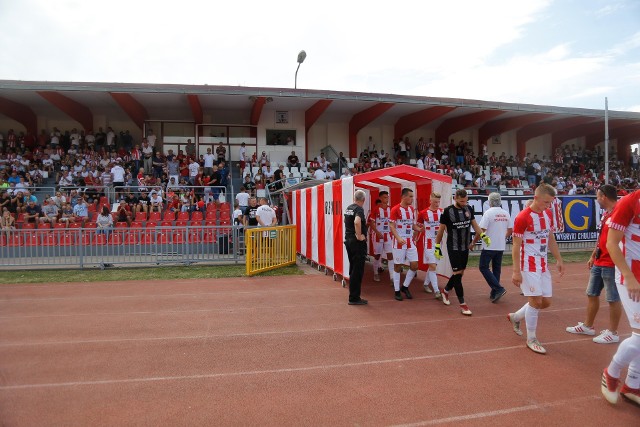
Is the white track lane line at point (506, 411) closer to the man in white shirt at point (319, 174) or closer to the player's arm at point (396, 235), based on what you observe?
the player's arm at point (396, 235)

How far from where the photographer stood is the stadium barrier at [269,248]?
10.6m

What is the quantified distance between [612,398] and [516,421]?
99 cm

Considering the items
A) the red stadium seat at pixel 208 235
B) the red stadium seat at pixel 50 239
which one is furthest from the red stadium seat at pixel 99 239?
the red stadium seat at pixel 208 235

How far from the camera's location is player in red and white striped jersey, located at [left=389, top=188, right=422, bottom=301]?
7723 mm

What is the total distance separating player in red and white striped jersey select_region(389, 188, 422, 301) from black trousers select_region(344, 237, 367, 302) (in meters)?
0.75

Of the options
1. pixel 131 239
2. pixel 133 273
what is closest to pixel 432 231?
pixel 133 273

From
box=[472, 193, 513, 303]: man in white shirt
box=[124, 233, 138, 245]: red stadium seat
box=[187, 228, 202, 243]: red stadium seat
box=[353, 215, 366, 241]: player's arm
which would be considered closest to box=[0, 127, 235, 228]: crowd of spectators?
box=[124, 233, 138, 245]: red stadium seat

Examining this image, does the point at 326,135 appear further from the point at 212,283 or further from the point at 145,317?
the point at 145,317

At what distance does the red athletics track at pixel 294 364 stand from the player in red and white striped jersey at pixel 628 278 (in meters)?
→ 0.21

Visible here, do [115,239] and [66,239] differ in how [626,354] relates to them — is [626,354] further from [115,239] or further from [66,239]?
[66,239]

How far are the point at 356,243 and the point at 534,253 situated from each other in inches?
Result: 122

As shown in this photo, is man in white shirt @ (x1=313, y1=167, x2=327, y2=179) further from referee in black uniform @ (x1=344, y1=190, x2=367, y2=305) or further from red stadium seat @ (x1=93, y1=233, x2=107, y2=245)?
referee in black uniform @ (x1=344, y1=190, x2=367, y2=305)

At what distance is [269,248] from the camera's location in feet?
36.6

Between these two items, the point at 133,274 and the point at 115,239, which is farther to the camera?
the point at 115,239
